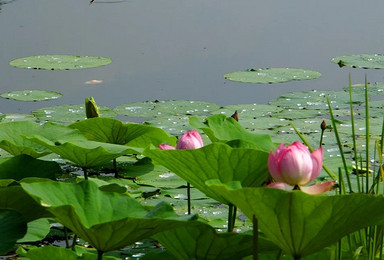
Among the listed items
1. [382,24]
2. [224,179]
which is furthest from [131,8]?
[224,179]

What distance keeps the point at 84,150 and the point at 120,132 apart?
1.53 feet

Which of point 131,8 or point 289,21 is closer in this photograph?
point 289,21

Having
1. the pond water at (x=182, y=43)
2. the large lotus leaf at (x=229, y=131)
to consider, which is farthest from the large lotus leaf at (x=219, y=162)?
the pond water at (x=182, y=43)

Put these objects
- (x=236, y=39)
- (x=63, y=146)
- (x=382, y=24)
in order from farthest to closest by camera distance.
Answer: (x=382, y=24) → (x=236, y=39) → (x=63, y=146)

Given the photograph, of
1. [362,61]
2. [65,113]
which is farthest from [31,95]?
[362,61]

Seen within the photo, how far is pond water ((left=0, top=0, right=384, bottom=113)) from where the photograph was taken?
390cm

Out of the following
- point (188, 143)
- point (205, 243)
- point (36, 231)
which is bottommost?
point (36, 231)

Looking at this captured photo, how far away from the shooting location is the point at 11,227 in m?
1.27

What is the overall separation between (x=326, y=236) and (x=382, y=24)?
4397 mm

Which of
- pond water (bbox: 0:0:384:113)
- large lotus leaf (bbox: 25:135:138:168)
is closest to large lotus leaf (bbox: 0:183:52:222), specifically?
large lotus leaf (bbox: 25:135:138:168)

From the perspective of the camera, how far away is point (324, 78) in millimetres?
4086

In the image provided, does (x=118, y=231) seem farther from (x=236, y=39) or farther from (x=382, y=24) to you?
(x=382, y=24)

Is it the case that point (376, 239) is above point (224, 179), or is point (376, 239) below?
below

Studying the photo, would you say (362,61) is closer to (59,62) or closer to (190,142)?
(59,62)
